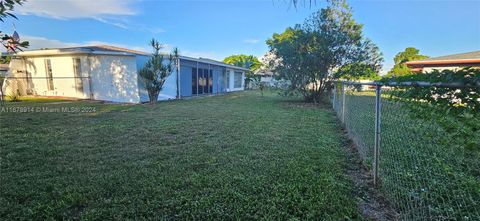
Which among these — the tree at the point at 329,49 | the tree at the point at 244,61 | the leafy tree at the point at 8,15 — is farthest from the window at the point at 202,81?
the tree at the point at 244,61

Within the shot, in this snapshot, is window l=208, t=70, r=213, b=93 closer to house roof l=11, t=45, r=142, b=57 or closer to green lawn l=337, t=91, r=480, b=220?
house roof l=11, t=45, r=142, b=57

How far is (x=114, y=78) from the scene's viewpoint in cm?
1267

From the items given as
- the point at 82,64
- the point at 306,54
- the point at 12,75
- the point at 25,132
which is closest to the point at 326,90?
the point at 306,54

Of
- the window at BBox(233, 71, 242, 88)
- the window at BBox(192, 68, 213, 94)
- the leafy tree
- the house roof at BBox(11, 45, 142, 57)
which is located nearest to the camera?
the leafy tree

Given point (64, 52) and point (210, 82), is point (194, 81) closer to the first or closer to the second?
point (210, 82)

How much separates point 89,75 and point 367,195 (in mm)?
14703

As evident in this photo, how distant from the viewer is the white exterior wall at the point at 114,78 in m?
12.3

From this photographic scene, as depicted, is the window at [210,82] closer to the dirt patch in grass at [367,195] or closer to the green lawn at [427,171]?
the green lawn at [427,171]

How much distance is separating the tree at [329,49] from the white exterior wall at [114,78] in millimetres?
8095

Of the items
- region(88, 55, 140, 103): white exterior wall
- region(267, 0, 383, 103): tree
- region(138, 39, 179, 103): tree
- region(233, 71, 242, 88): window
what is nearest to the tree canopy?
region(233, 71, 242, 88): window

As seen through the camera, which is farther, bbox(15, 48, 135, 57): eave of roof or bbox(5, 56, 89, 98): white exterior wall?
bbox(5, 56, 89, 98): white exterior wall

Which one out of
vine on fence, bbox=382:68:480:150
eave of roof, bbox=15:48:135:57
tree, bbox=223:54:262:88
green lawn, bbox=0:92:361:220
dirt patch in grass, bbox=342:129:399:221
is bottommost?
dirt patch in grass, bbox=342:129:399:221

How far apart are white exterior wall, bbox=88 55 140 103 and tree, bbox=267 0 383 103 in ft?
26.6

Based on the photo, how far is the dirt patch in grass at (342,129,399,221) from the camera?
243cm
